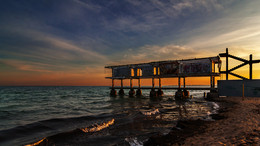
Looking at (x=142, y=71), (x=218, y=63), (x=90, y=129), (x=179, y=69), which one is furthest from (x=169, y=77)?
(x=90, y=129)

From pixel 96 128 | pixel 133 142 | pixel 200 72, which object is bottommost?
pixel 96 128

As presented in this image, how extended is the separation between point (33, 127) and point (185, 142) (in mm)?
11401

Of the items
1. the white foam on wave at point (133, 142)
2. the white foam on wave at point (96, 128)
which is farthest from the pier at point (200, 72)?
the white foam on wave at point (133, 142)

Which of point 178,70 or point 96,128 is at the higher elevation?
point 178,70

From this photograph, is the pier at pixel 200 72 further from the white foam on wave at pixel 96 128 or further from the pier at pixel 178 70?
the white foam on wave at pixel 96 128

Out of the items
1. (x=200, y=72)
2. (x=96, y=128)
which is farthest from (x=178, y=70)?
(x=96, y=128)

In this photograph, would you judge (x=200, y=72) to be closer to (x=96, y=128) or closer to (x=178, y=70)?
(x=178, y=70)

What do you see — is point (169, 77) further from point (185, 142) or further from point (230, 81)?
point (185, 142)

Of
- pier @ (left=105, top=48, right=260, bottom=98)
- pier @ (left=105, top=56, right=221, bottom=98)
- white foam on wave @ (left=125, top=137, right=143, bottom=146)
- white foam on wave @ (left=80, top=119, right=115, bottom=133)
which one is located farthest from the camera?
pier @ (left=105, top=56, right=221, bottom=98)

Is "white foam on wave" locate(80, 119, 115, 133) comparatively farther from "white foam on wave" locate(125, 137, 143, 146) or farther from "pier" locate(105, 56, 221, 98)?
"pier" locate(105, 56, 221, 98)

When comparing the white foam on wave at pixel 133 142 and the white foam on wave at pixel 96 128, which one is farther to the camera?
the white foam on wave at pixel 96 128

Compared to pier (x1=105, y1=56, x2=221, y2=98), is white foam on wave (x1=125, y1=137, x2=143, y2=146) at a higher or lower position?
lower

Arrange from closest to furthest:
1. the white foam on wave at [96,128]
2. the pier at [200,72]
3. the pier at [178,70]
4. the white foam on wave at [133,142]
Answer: the white foam on wave at [133,142], the white foam on wave at [96,128], the pier at [200,72], the pier at [178,70]

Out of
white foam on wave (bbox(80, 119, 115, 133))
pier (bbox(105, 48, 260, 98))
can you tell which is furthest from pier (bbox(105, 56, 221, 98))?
white foam on wave (bbox(80, 119, 115, 133))
